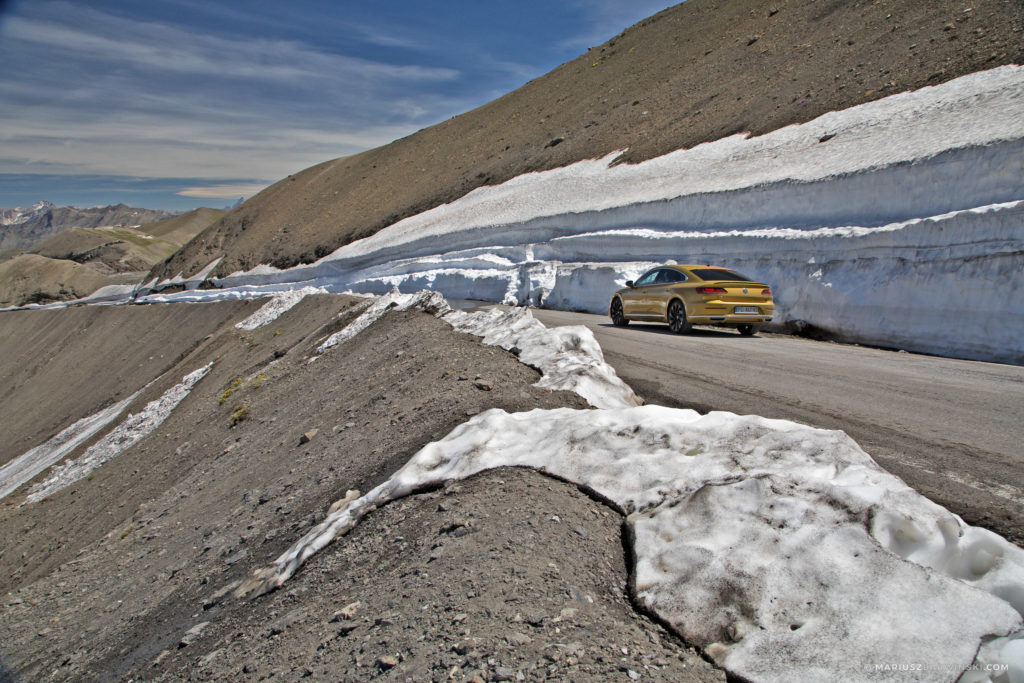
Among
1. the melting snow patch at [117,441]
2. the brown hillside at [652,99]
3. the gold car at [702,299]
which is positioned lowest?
the melting snow patch at [117,441]

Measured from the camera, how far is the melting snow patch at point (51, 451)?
17.1 m

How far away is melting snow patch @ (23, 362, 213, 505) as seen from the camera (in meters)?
13.9

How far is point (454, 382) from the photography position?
6512 millimetres

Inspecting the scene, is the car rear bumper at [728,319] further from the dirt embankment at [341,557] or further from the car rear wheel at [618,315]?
the dirt embankment at [341,557]

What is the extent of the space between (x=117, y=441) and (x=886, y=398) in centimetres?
1672

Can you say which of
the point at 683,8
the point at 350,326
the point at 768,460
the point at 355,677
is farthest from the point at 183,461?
the point at 683,8

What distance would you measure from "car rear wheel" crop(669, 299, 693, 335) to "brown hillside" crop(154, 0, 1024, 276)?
12244mm

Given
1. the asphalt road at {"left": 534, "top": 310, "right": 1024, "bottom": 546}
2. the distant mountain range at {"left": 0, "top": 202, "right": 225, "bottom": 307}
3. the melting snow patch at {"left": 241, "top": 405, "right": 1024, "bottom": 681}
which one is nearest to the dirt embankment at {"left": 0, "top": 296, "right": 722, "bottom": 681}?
the melting snow patch at {"left": 241, "top": 405, "right": 1024, "bottom": 681}

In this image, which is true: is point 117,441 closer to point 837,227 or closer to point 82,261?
point 837,227

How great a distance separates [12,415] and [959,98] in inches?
1494

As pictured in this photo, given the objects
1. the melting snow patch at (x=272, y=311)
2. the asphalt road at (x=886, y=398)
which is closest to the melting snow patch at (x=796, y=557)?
the asphalt road at (x=886, y=398)

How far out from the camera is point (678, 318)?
1168cm

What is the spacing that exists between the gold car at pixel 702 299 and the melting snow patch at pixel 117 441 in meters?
11.9

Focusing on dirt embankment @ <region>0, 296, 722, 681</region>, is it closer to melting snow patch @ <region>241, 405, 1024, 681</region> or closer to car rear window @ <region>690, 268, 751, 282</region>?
melting snow patch @ <region>241, 405, 1024, 681</region>
